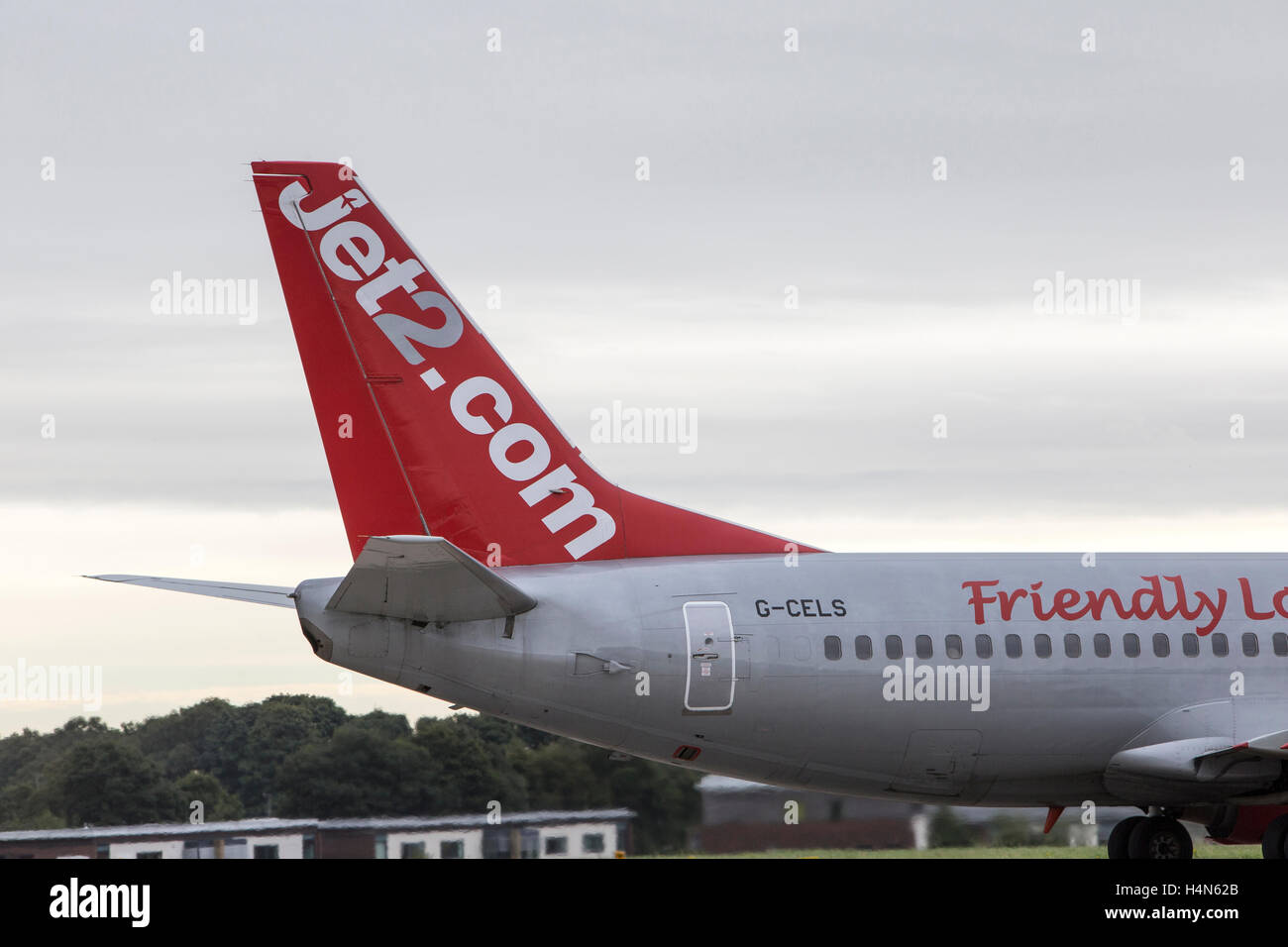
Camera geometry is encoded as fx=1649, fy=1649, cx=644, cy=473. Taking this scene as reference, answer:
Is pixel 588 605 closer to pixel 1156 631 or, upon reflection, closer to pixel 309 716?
pixel 1156 631

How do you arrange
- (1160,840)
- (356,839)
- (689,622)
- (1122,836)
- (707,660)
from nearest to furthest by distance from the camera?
(707,660), (689,622), (356,839), (1160,840), (1122,836)

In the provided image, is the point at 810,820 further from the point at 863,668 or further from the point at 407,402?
the point at 407,402

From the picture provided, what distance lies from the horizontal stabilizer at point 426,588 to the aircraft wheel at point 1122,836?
34.9ft

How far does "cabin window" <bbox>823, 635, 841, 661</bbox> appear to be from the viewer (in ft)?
69.8

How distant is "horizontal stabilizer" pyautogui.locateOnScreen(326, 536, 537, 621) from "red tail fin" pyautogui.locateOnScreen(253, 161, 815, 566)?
168 centimetres

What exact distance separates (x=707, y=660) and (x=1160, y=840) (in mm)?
8508

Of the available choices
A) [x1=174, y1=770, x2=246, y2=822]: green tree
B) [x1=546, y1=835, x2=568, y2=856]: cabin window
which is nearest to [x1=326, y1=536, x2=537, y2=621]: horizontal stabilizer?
[x1=546, y1=835, x2=568, y2=856]: cabin window

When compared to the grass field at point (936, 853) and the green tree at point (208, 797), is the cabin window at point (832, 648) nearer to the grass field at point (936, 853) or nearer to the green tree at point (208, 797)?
the grass field at point (936, 853)

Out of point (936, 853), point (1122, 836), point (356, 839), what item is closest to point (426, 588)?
point (356, 839)

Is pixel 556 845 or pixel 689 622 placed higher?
pixel 689 622

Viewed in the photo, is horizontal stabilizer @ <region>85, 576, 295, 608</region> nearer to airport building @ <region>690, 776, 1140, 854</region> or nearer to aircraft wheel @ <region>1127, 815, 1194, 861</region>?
airport building @ <region>690, 776, 1140, 854</region>

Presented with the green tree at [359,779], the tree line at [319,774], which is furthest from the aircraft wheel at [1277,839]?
the green tree at [359,779]

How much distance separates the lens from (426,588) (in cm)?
1906

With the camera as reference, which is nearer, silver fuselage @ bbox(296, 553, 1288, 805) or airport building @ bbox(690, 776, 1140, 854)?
silver fuselage @ bbox(296, 553, 1288, 805)
